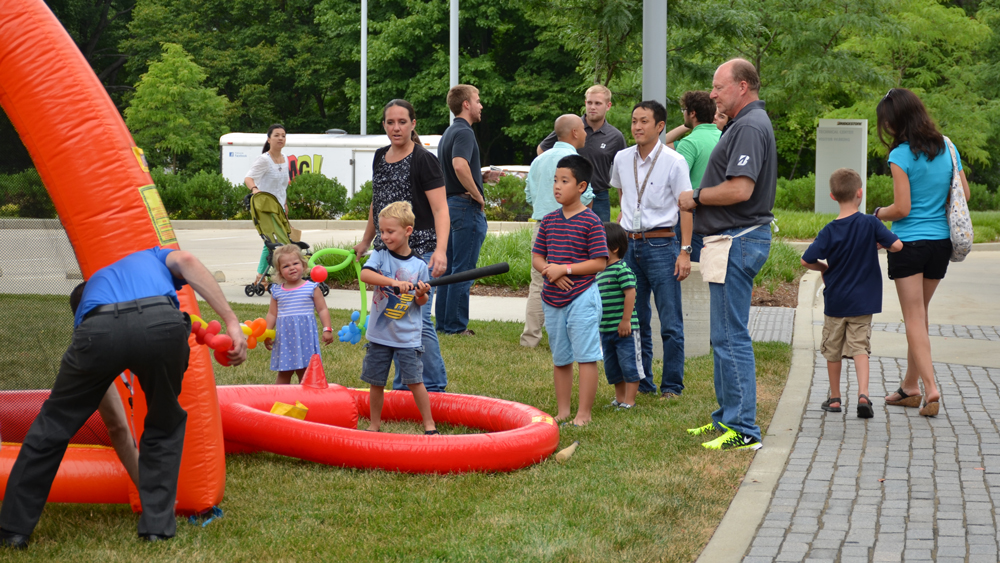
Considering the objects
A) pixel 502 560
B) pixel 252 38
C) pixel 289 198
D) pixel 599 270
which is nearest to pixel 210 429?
pixel 502 560

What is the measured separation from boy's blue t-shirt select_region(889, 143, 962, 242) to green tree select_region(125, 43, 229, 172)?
106 feet

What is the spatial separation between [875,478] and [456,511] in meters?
2.24

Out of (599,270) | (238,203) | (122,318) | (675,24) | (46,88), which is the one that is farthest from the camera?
(238,203)

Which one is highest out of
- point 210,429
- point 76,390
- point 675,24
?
point 675,24

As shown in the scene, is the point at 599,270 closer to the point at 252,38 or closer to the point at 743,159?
the point at 743,159

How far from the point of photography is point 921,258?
20.7 feet

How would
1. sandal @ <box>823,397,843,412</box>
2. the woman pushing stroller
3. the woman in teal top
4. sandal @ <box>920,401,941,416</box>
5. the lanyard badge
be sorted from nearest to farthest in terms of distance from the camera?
the woman in teal top → sandal @ <box>920,401,941,416</box> → sandal @ <box>823,397,843,412</box> → the lanyard badge → the woman pushing stroller

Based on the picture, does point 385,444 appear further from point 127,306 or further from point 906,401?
point 906,401

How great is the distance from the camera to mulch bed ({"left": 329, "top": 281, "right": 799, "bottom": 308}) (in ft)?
38.5

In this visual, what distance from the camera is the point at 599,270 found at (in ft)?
19.4

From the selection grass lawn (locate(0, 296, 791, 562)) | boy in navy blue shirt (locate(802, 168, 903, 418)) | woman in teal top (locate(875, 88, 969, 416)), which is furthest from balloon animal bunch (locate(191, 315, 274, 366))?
woman in teal top (locate(875, 88, 969, 416))

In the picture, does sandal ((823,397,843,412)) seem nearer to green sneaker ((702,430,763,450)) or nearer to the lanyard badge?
green sneaker ((702,430,763,450))

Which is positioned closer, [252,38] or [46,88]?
[46,88]

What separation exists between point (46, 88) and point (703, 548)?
3429 millimetres
